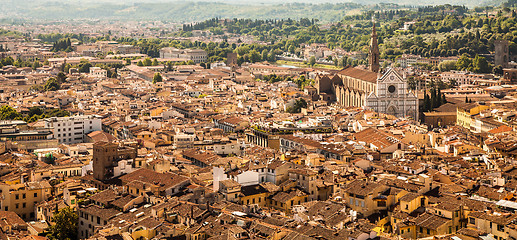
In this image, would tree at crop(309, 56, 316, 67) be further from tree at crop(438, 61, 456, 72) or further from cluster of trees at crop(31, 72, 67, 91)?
cluster of trees at crop(31, 72, 67, 91)

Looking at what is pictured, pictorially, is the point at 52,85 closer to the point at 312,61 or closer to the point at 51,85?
the point at 51,85

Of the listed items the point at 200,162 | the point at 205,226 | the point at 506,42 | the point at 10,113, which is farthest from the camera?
the point at 506,42

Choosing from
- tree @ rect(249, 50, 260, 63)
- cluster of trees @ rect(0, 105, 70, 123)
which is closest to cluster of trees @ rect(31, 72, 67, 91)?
cluster of trees @ rect(0, 105, 70, 123)

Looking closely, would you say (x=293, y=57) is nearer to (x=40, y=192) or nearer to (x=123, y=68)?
(x=123, y=68)

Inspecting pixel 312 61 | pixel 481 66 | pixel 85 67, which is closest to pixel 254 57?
pixel 312 61

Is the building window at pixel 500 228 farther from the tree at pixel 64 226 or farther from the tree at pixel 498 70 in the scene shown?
the tree at pixel 498 70

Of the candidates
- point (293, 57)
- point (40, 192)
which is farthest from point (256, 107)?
point (293, 57)
